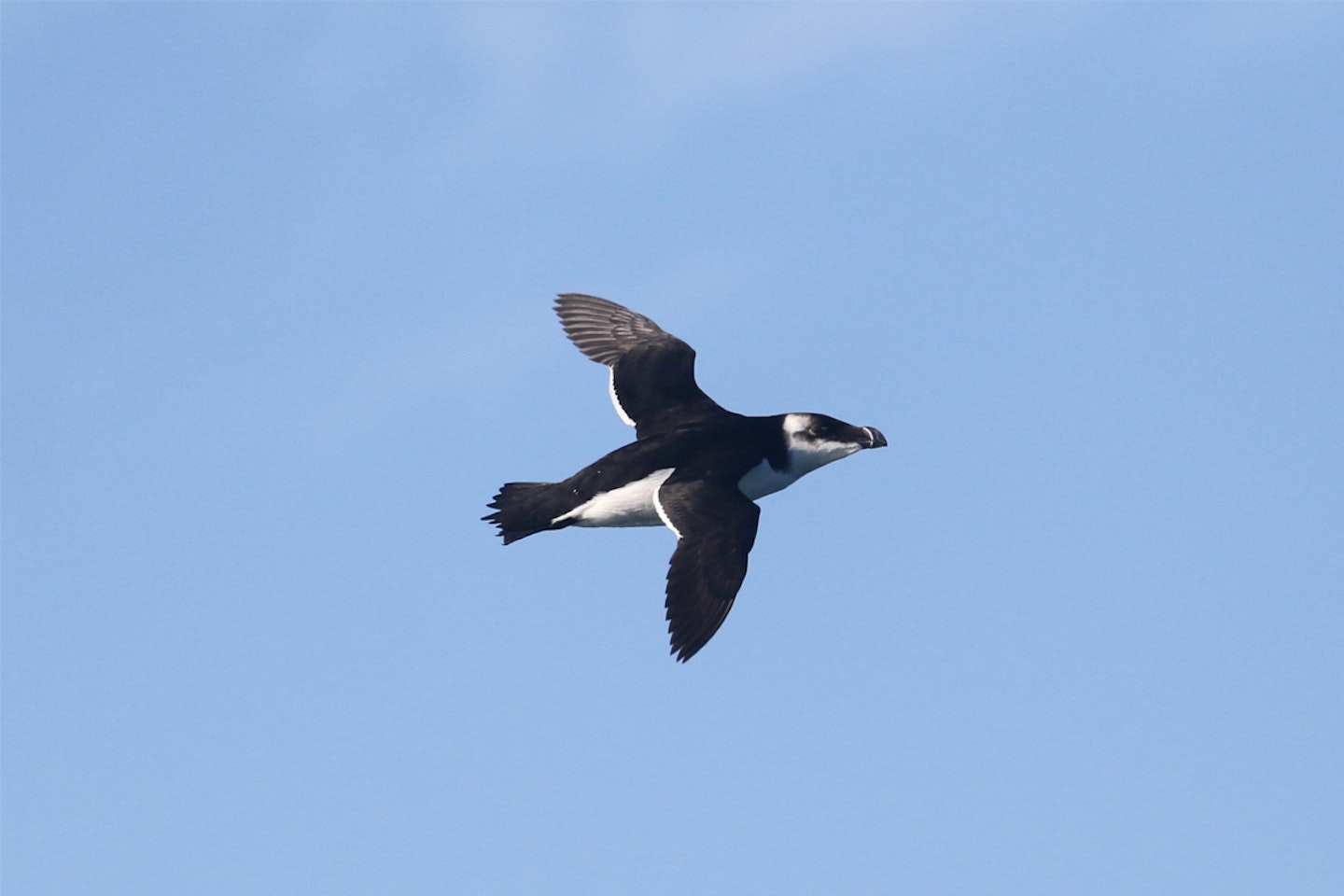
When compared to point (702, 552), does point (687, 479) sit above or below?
above

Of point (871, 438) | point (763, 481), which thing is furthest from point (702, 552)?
point (871, 438)

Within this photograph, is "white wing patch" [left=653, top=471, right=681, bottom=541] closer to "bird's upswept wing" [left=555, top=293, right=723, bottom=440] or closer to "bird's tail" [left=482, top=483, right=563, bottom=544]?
"bird's tail" [left=482, top=483, right=563, bottom=544]

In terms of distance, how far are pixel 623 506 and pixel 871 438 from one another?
9.40ft

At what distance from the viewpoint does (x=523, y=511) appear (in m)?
17.9

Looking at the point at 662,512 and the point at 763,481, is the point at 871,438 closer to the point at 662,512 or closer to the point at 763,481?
the point at 763,481

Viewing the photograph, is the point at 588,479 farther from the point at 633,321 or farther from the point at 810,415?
the point at 633,321

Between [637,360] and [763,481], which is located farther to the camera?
[637,360]

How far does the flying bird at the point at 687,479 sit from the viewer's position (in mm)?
16203

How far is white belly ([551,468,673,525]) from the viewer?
1764 cm

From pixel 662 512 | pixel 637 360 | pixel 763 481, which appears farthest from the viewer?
pixel 637 360

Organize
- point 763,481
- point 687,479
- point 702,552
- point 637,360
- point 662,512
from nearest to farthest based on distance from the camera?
point 702,552
point 662,512
point 687,479
point 763,481
point 637,360

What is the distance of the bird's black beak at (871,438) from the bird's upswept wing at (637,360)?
1578 millimetres

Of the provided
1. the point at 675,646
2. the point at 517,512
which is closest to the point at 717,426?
the point at 517,512

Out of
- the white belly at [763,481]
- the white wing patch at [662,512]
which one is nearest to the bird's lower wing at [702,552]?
the white wing patch at [662,512]
